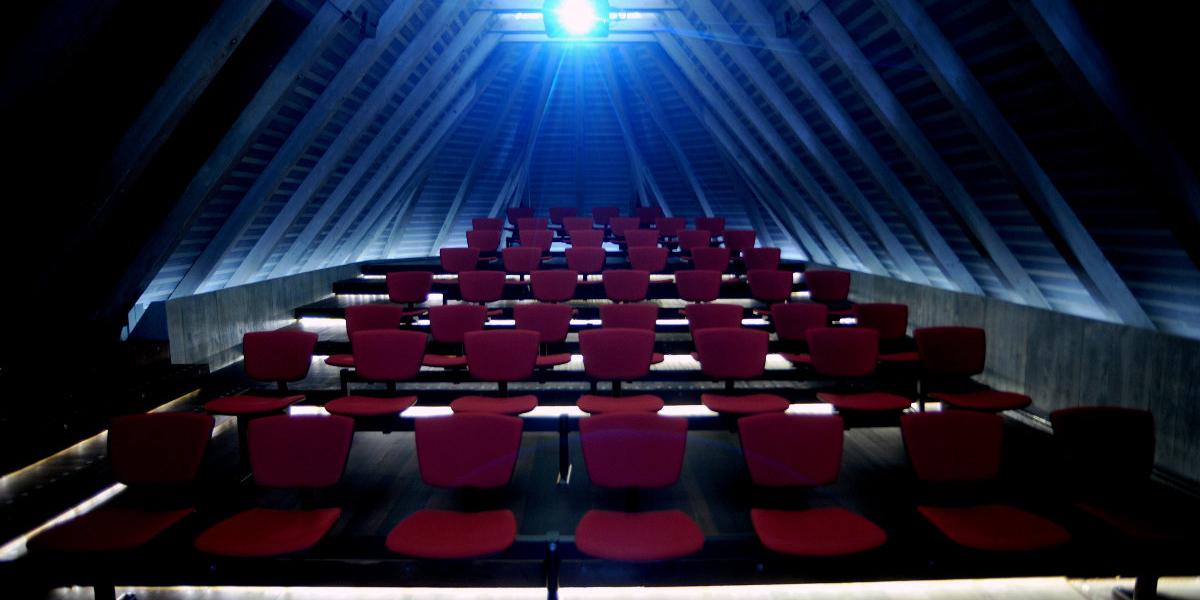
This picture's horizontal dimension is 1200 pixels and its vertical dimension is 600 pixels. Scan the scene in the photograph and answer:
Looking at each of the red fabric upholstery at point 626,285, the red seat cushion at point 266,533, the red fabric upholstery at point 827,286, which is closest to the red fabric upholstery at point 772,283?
the red fabric upholstery at point 827,286

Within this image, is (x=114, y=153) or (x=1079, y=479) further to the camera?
(x=114, y=153)

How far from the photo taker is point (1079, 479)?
3.36m

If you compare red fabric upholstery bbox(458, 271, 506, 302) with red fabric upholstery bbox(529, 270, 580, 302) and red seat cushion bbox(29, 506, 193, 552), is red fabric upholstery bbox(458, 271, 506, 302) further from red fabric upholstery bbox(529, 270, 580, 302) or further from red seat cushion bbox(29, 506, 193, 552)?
red seat cushion bbox(29, 506, 193, 552)

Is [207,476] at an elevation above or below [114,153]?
below

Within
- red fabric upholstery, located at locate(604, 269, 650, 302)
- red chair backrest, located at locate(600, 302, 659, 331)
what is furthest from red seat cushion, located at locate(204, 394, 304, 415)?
red fabric upholstery, located at locate(604, 269, 650, 302)

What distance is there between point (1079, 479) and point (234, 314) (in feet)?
24.5

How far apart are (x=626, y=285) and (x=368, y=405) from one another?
3.26 metres

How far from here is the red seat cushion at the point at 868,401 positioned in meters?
4.65

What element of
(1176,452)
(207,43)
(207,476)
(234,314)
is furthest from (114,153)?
(1176,452)

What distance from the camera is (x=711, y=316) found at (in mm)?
5988

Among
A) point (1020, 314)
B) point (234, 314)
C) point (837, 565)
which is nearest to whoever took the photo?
point (837, 565)

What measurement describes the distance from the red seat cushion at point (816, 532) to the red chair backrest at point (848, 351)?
193cm

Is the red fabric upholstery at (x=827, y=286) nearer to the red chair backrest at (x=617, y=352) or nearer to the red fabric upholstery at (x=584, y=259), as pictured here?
the red fabric upholstery at (x=584, y=259)

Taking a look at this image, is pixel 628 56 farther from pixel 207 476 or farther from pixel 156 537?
pixel 156 537
